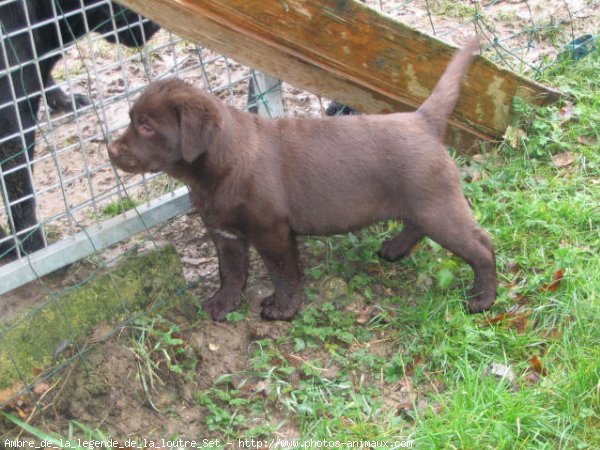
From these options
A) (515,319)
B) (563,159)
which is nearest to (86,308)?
(515,319)

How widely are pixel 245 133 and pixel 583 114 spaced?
7.25 ft

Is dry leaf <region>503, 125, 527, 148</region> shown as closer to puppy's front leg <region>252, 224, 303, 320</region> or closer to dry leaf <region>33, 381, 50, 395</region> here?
puppy's front leg <region>252, 224, 303, 320</region>

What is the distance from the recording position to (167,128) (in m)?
3.85

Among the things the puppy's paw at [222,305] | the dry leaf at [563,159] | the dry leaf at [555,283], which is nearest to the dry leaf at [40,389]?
the puppy's paw at [222,305]

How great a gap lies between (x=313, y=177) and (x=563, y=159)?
169 centimetres

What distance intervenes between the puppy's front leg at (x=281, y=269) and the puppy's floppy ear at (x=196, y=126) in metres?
0.51

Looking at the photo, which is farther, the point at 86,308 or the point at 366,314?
the point at 366,314

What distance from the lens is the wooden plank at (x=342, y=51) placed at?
4.01 metres

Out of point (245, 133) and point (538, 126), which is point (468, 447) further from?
point (538, 126)

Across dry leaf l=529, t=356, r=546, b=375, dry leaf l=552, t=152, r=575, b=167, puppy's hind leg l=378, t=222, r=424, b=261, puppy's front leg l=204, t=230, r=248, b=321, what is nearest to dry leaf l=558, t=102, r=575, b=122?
dry leaf l=552, t=152, r=575, b=167

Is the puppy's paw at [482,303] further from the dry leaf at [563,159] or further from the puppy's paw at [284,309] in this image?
the dry leaf at [563,159]

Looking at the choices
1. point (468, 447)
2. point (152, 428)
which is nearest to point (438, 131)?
point (468, 447)

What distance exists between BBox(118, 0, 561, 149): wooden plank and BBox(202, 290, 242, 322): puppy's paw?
1053 mm

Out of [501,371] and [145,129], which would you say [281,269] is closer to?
[145,129]
